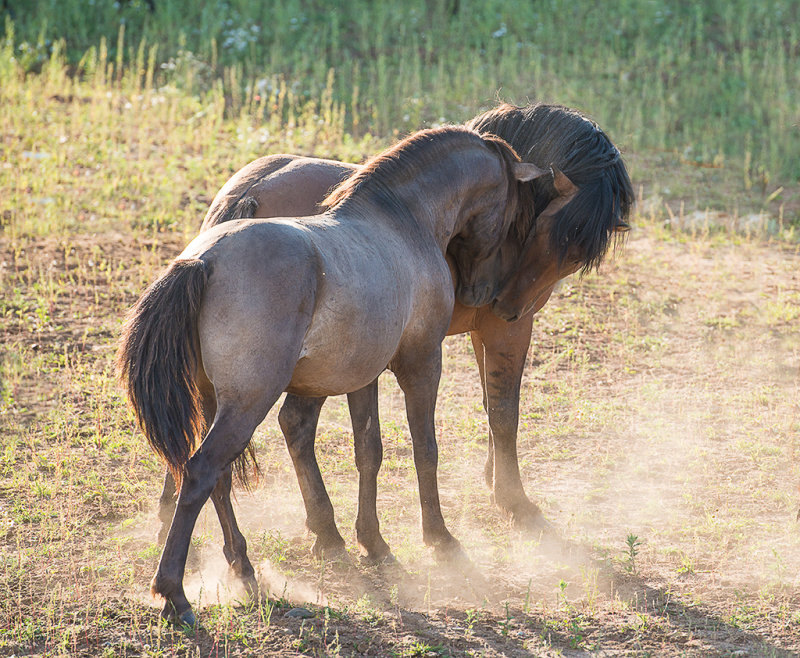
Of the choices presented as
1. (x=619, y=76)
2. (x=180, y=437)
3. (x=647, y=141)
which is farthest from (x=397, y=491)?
(x=619, y=76)

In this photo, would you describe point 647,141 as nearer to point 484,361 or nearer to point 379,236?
point 484,361

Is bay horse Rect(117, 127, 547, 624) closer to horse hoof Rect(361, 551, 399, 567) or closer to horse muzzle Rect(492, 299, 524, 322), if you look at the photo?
horse hoof Rect(361, 551, 399, 567)

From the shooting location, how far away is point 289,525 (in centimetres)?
513

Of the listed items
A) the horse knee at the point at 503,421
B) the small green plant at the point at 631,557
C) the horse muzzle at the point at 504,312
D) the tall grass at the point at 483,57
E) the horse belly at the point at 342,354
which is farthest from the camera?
the tall grass at the point at 483,57

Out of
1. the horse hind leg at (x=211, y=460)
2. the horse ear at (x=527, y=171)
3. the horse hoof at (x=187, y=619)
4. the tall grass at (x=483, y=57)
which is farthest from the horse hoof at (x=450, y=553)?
the tall grass at (x=483, y=57)

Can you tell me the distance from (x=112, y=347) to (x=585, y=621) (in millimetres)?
4498

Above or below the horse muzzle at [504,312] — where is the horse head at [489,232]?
above

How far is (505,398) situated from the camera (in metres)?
5.51

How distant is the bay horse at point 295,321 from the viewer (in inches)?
140

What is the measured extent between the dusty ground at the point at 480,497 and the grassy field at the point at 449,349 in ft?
0.07

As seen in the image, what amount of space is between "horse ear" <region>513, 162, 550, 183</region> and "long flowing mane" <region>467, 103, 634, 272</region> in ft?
0.64

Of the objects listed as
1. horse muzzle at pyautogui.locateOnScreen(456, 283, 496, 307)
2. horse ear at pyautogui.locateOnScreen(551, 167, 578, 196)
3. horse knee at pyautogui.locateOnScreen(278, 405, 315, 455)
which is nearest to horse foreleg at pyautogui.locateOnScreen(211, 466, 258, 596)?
horse knee at pyautogui.locateOnScreen(278, 405, 315, 455)

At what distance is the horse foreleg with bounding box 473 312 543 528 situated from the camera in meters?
5.36

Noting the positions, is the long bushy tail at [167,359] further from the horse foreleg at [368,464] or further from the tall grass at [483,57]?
the tall grass at [483,57]
